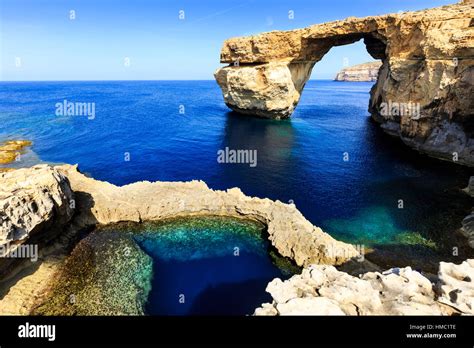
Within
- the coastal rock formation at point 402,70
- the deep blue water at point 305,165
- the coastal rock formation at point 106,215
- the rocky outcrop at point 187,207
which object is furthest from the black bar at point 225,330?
the coastal rock formation at point 402,70

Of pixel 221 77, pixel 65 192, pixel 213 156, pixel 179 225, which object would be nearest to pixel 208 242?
pixel 179 225

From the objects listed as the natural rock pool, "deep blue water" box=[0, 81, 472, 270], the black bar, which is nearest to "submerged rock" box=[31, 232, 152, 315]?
the natural rock pool

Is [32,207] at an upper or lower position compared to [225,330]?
lower

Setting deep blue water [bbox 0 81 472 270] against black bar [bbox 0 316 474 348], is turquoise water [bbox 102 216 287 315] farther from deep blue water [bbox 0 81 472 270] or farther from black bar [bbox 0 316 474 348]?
black bar [bbox 0 316 474 348]

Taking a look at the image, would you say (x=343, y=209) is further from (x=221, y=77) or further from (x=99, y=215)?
(x=221, y=77)

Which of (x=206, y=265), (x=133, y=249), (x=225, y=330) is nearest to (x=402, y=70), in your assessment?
(x=206, y=265)

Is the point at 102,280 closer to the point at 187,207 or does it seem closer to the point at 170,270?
the point at 170,270

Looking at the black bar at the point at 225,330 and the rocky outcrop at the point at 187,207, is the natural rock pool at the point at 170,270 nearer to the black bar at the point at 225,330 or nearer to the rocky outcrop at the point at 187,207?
the rocky outcrop at the point at 187,207
